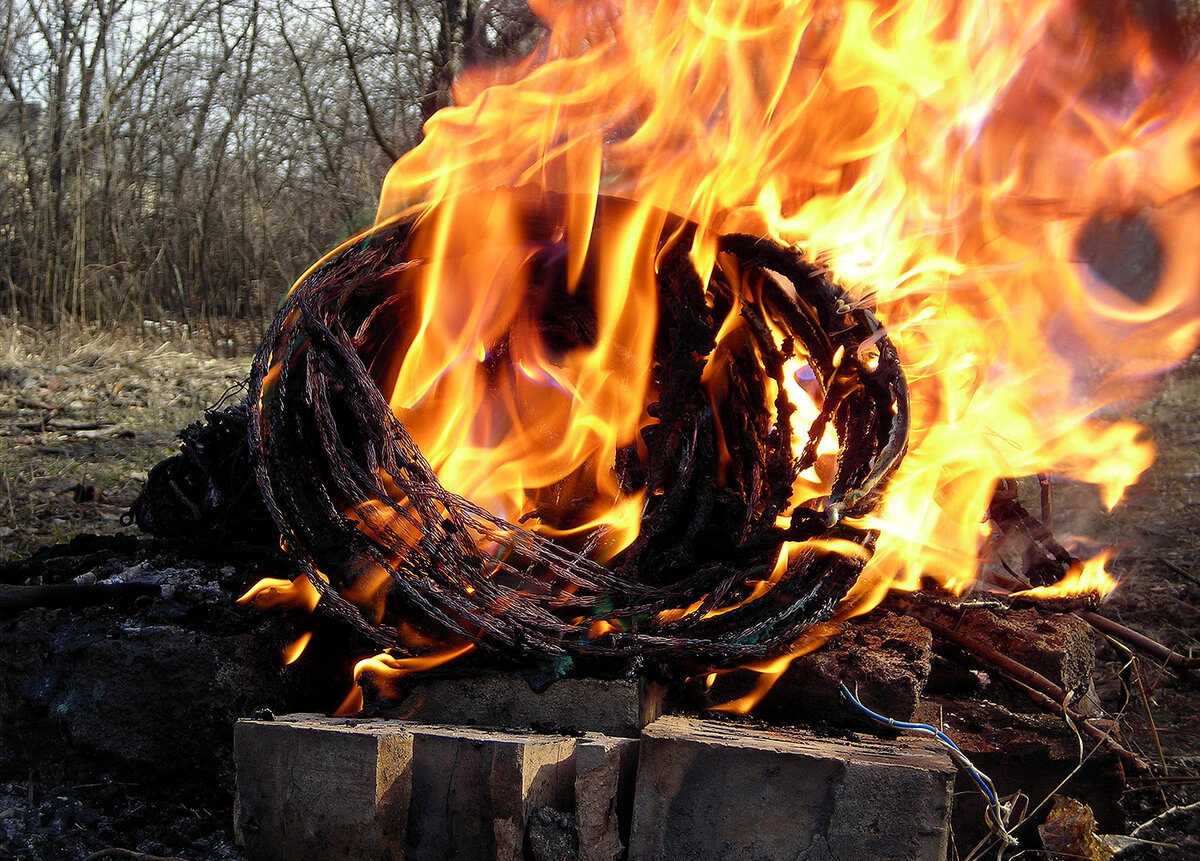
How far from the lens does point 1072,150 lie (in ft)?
16.1

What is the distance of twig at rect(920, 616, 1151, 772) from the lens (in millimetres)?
2455

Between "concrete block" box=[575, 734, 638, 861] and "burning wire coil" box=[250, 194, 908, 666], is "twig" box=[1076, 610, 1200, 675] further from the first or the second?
"concrete block" box=[575, 734, 638, 861]

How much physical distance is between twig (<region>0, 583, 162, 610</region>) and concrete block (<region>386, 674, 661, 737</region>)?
38.8 inches

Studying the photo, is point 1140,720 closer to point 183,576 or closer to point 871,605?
point 871,605

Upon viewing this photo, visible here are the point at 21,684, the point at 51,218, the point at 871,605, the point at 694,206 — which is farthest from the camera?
the point at 51,218

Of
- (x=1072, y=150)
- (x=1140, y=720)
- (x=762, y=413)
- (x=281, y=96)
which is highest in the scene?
(x=281, y=96)

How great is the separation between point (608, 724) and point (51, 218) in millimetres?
8154

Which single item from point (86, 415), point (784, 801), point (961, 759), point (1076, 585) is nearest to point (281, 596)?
point (784, 801)

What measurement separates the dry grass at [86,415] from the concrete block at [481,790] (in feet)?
9.95

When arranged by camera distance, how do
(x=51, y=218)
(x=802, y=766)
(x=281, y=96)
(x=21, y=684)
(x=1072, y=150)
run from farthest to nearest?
(x=281, y=96) → (x=51, y=218) → (x=1072, y=150) → (x=21, y=684) → (x=802, y=766)

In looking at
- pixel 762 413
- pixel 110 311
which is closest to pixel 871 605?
pixel 762 413

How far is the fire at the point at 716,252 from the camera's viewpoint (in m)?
2.76

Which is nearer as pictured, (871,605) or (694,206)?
(871,605)

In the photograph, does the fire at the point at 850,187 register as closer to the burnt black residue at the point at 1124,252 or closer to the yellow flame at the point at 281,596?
the yellow flame at the point at 281,596
